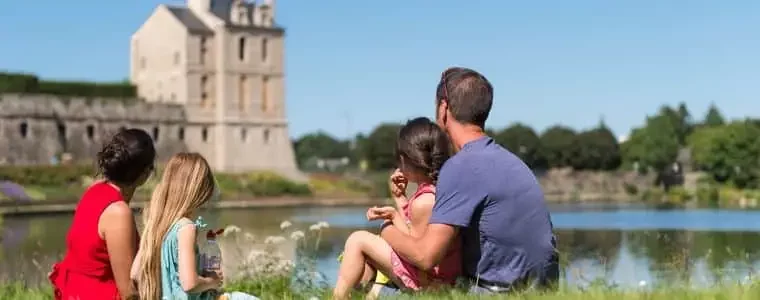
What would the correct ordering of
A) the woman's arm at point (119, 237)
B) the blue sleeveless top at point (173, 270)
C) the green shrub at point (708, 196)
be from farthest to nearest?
the green shrub at point (708, 196)
the woman's arm at point (119, 237)
the blue sleeveless top at point (173, 270)

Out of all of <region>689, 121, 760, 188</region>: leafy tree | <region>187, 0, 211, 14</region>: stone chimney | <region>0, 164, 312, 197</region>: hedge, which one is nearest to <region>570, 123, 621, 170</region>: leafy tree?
<region>689, 121, 760, 188</region>: leafy tree

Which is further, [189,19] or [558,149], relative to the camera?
[558,149]

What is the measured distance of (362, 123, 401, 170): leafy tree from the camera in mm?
69750

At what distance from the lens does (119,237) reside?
4.71 metres

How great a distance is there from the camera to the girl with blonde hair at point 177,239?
14.8 feet

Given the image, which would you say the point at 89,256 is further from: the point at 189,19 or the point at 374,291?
the point at 189,19

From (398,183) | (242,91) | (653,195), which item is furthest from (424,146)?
(653,195)

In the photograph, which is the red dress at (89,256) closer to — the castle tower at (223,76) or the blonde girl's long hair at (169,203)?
the blonde girl's long hair at (169,203)

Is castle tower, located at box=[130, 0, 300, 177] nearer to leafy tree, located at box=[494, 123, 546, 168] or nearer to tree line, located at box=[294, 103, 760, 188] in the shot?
tree line, located at box=[294, 103, 760, 188]

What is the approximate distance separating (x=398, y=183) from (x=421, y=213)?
42 cm

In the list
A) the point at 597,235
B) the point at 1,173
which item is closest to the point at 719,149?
the point at 1,173

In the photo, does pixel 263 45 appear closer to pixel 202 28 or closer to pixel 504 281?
pixel 202 28

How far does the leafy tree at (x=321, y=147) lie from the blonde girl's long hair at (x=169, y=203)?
326 feet

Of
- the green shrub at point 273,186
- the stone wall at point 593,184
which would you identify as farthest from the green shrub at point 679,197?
the green shrub at point 273,186
